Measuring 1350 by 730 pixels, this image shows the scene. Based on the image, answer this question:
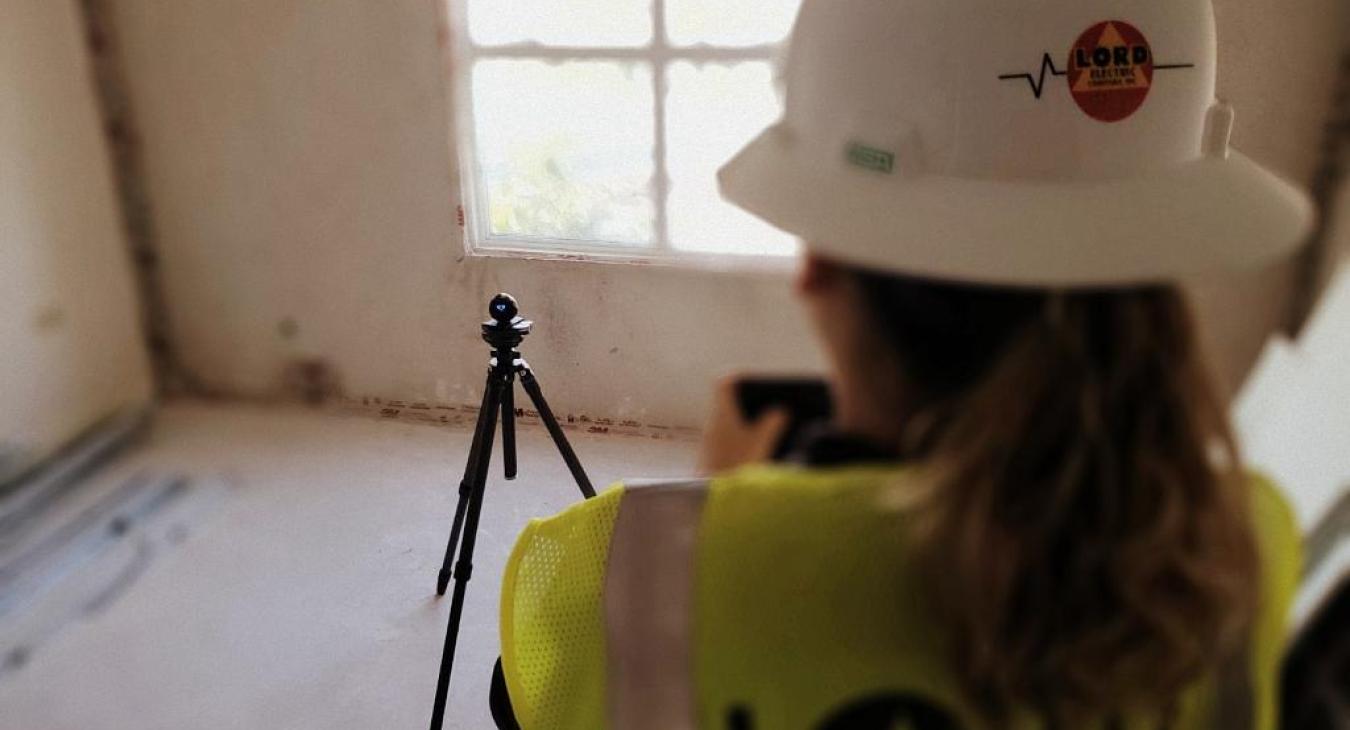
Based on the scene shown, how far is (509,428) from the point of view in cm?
100

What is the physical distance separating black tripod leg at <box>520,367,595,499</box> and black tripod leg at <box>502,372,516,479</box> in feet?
0.05

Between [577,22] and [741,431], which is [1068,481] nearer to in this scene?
[741,431]

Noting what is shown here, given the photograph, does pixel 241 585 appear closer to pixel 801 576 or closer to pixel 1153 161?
pixel 801 576

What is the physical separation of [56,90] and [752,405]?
1.43 m

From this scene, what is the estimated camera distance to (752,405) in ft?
1.75

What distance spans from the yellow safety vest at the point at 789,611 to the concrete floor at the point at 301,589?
→ 211 mm

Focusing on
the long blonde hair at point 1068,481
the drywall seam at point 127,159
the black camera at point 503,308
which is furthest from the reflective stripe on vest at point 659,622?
the drywall seam at point 127,159

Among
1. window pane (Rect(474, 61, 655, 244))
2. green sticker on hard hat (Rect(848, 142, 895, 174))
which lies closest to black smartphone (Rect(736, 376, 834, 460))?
green sticker on hard hat (Rect(848, 142, 895, 174))

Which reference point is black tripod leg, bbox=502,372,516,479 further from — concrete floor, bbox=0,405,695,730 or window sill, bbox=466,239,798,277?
window sill, bbox=466,239,798,277

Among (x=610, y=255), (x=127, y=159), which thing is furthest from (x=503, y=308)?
(x=127, y=159)

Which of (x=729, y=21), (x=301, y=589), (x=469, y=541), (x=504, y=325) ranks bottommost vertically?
(x=301, y=589)

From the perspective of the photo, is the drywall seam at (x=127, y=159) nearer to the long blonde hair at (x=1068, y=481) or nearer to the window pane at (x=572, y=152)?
the window pane at (x=572, y=152)

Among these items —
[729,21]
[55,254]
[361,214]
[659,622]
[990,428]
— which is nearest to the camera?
[990,428]

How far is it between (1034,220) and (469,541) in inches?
29.3
